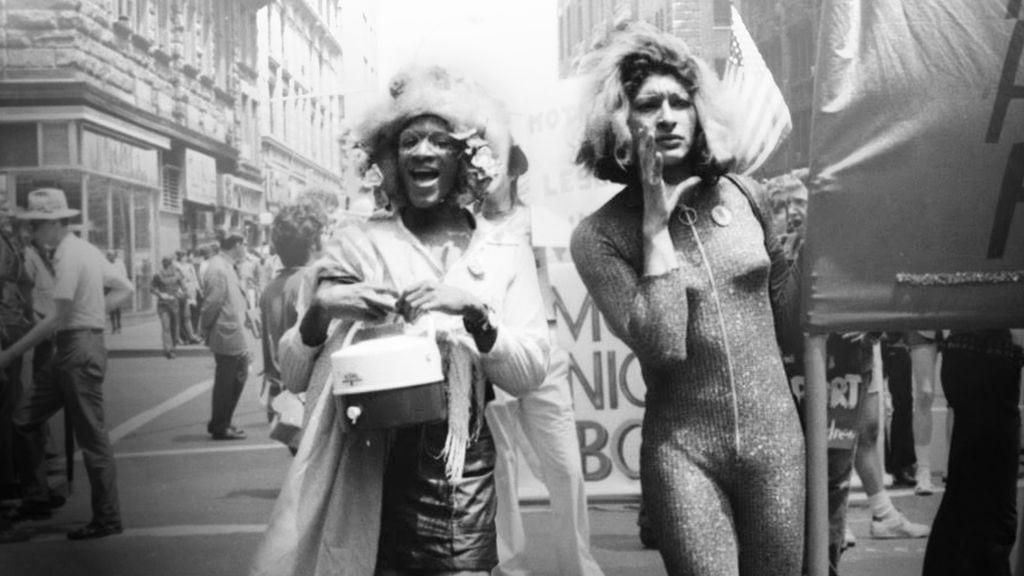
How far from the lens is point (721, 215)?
113 inches

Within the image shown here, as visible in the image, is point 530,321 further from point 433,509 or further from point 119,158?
point 119,158

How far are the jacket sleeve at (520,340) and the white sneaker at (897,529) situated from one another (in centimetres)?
193

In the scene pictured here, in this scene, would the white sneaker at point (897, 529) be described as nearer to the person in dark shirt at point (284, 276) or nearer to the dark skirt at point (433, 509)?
the dark skirt at point (433, 509)

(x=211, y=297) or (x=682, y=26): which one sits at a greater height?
(x=682, y=26)

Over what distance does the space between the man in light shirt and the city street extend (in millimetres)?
43

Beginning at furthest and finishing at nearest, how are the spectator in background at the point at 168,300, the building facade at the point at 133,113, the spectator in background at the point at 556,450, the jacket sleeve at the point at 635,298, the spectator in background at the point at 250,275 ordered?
1. the spectator in background at the point at 556,450
2. the spectator in background at the point at 250,275
3. the spectator in background at the point at 168,300
4. the building facade at the point at 133,113
5. the jacket sleeve at the point at 635,298

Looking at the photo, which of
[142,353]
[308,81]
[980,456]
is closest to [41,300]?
[142,353]

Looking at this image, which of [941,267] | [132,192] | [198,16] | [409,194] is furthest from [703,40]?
[132,192]

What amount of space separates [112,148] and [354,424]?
162 cm

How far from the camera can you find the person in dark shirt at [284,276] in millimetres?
3797

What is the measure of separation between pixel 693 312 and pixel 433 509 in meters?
0.78

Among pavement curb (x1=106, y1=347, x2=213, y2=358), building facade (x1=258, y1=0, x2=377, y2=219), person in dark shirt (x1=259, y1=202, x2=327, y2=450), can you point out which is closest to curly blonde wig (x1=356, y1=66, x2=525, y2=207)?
building facade (x1=258, y1=0, x2=377, y2=219)

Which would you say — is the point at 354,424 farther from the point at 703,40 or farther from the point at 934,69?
the point at 934,69

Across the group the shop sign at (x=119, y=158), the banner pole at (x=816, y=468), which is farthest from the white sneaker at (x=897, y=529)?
the shop sign at (x=119, y=158)
